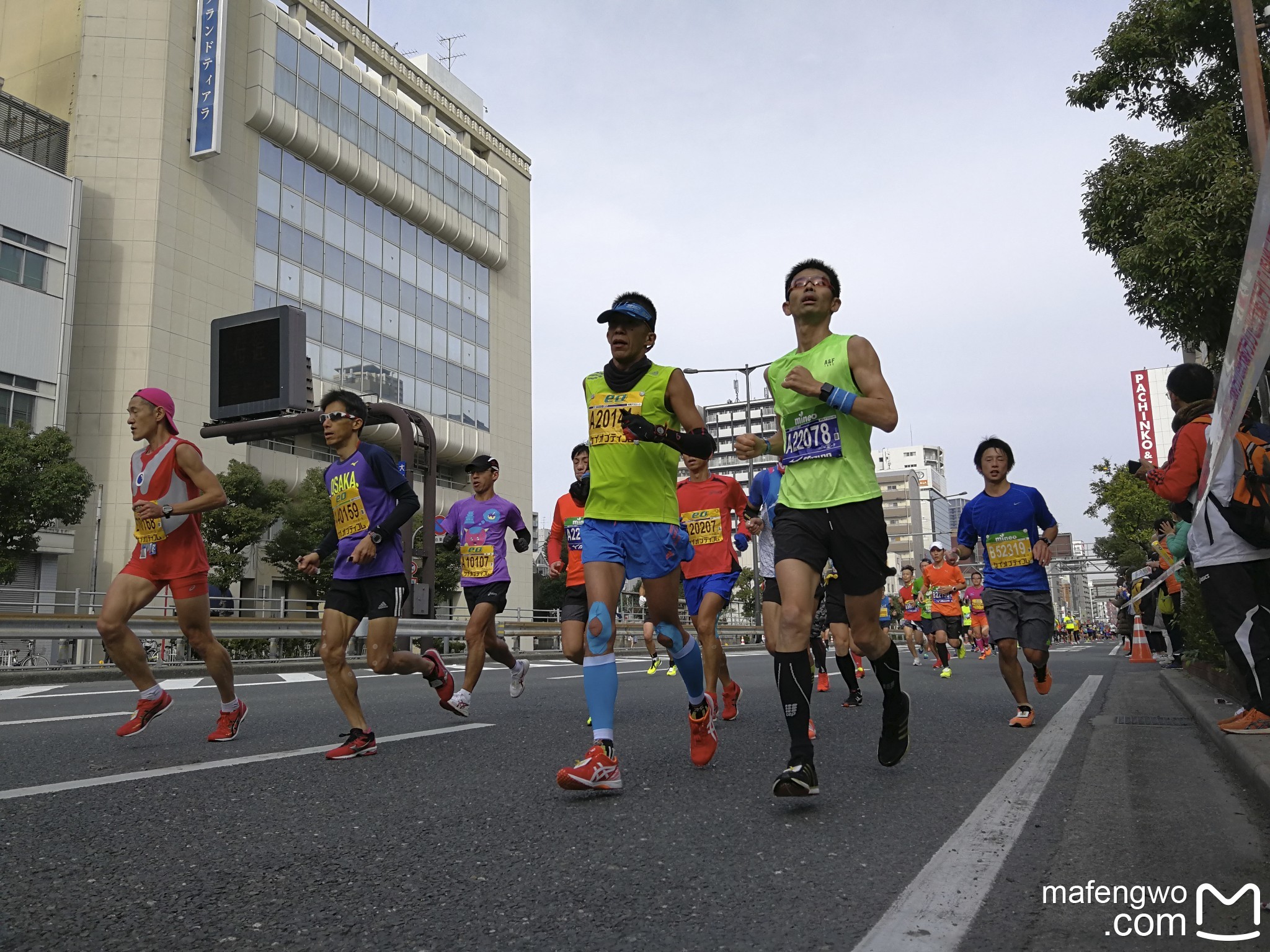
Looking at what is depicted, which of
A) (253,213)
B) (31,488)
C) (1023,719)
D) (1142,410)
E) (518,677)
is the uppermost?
(253,213)

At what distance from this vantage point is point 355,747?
15.9 feet

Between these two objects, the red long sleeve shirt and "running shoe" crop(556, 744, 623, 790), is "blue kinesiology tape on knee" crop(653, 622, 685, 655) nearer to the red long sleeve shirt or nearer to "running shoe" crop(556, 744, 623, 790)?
"running shoe" crop(556, 744, 623, 790)

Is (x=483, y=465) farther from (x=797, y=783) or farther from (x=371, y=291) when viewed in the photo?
(x=371, y=291)

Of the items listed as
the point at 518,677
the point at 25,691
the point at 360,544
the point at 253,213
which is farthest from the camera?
the point at 253,213

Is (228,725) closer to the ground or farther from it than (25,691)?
farther from it

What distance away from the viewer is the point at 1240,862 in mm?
2760

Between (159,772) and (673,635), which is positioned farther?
(673,635)

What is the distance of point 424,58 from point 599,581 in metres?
54.0

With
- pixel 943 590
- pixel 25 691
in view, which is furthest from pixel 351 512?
pixel 943 590

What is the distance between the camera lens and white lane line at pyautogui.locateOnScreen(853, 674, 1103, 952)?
2.11 meters

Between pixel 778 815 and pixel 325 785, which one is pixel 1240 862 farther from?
pixel 325 785

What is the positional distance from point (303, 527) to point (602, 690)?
3130 cm

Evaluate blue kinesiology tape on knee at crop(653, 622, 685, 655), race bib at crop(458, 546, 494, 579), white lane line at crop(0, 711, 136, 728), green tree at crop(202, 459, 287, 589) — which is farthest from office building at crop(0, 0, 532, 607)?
blue kinesiology tape on knee at crop(653, 622, 685, 655)

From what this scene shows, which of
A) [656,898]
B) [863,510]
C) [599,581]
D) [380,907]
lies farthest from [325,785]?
[863,510]
